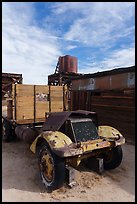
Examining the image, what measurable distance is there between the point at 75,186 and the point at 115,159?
139cm

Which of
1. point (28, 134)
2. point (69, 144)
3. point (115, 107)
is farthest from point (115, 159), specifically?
point (115, 107)

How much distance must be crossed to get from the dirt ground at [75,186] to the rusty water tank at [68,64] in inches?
654

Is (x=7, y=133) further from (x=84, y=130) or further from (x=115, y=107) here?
(x=115, y=107)

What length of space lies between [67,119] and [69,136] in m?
0.42

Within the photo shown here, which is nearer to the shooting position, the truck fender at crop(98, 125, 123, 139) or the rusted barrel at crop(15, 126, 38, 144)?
the truck fender at crop(98, 125, 123, 139)

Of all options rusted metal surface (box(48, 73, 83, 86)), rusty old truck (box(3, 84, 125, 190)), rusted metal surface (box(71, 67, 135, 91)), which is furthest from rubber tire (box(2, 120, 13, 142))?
rusted metal surface (box(48, 73, 83, 86))

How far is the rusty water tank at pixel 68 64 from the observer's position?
851 inches

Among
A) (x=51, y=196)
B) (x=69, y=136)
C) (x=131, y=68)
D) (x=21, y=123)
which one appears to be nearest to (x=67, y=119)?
(x=69, y=136)

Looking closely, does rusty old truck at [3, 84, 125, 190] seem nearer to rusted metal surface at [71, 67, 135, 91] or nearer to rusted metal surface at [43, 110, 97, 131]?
rusted metal surface at [43, 110, 97, 131]

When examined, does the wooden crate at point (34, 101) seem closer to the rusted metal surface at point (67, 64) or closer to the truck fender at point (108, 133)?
the truck fender at point (108, 133)

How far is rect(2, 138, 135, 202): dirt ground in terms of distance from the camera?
3918 mm

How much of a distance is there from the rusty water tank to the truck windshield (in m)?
17.0

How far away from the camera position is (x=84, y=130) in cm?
472

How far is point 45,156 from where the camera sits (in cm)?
444
